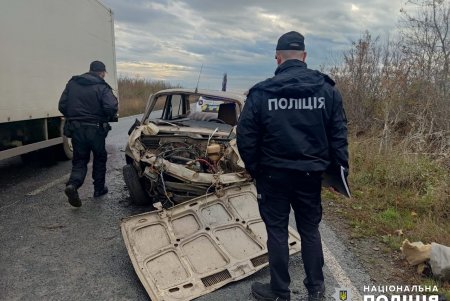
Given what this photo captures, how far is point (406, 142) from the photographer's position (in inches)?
312

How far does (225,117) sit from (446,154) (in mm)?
4063

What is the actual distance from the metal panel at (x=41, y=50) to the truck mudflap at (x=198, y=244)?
309 cm

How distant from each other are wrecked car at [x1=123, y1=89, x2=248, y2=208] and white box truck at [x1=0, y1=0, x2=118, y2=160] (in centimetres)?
188

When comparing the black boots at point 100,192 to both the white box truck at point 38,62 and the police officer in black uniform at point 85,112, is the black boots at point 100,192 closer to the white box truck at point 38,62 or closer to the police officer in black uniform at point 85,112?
the police officer in black uniform at point 85,112

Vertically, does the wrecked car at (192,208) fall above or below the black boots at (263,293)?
above

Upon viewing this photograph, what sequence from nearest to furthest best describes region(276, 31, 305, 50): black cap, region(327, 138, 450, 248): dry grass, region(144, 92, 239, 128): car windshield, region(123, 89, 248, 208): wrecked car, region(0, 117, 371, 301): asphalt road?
region(276, 31, 305, 50): black cap
region(0, 117, 371, 301): asphalt road
region(123, 89, 248, 208): wrecked car
region(327, 138, 450, 248): dry grass
region(144, 92, 239, 128): car windshield

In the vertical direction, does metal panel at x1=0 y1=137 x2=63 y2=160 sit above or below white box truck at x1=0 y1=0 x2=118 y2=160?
below

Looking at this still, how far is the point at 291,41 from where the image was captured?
9.95 feet

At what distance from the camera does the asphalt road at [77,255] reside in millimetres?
3281

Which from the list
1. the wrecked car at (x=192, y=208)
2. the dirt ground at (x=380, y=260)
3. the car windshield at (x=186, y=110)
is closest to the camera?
the wrecked car at (x=192, y=208)

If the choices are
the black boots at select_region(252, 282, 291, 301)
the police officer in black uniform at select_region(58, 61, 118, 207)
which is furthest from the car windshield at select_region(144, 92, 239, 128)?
the black boots at select_region(252, 282, 291, 301)

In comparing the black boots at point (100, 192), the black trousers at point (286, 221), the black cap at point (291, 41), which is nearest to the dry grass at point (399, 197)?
the black trousers at point (286, 221)

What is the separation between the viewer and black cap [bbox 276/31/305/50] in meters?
3.02

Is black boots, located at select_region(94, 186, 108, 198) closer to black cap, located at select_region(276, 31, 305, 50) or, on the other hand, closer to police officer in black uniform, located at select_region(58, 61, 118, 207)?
police officer in black uniform, located at select_region(58, 61, 118, 207)
